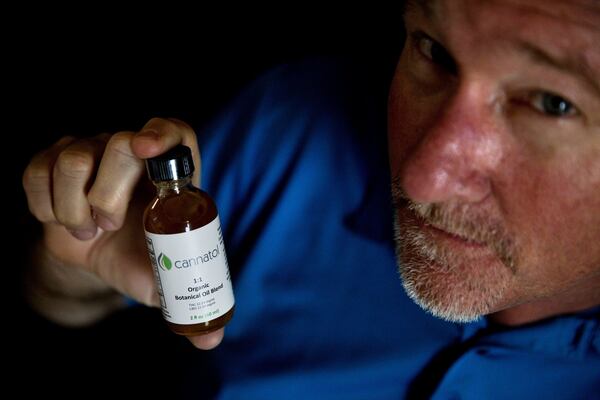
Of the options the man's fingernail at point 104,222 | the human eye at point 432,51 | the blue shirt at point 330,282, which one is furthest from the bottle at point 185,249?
the human eye at point 432,51

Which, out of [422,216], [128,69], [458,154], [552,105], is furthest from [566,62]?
[128,69]

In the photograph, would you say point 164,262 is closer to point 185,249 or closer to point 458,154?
point 185,249

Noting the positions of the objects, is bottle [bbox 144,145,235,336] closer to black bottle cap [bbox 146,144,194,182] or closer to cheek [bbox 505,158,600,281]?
black bottle cap [bbox 146,144,194,182]

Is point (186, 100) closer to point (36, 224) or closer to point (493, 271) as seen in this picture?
point (36, 224)

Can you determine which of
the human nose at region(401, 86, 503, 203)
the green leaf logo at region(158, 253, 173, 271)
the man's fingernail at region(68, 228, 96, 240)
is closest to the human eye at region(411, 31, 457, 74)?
the human nose at region(401, 86, 503, 203)

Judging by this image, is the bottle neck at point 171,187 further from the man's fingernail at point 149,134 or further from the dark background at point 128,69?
the dark background at point 128,69

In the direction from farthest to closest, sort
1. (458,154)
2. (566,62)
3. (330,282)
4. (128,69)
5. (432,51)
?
(128,69) < (330,282) < (432,51) < (458,154) < (566,62)
